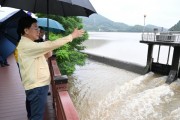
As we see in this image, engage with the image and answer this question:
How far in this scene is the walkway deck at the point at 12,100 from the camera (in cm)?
365

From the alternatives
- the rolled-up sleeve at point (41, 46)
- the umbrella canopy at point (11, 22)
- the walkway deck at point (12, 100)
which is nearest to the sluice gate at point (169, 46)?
the umbrella canopy at point (11, 22)

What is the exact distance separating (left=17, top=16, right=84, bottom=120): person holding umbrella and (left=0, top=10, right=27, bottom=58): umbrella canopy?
2759 mm

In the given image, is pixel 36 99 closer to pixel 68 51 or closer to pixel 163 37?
pixel 68 51

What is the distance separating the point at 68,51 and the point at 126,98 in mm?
4370

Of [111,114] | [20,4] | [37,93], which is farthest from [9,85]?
[111,114]

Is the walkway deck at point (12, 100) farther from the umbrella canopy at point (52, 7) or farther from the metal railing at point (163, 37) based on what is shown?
the metal railing at point (163, 37)

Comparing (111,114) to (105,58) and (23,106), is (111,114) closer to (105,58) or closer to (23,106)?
(23,106)

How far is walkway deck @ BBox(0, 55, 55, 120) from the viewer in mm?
3649

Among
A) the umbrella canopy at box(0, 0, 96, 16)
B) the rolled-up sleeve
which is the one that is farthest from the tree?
the rolled-up sleeve

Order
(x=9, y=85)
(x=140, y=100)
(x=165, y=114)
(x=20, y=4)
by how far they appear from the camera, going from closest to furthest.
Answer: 1. (x=20, y=4)
2. (x=9, y=85)
3. (x=165, y=114)
4. (x=140, y=100)

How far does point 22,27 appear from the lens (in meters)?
2.21

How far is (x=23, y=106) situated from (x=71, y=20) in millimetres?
9332

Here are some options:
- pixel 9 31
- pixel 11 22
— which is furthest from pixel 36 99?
pixel 9 31

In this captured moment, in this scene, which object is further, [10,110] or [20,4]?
[10,110]
